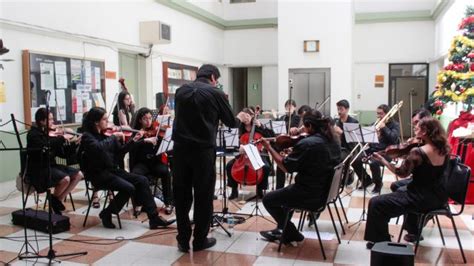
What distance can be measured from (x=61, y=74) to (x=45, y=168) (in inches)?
83.8

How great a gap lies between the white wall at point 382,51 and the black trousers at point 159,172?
267 inches

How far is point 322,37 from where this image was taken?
30.6 ft

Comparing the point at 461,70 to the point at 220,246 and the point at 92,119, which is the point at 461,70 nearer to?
the point at 220,246

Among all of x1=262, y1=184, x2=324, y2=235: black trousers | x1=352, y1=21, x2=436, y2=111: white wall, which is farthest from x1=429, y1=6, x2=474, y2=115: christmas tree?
x1=352, y1=21, x2=436, y2=111: white wall

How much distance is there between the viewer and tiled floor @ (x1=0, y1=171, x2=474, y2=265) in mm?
3248

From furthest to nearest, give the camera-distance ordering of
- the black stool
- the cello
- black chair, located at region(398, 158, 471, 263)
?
the cello, black chair, located at region(398, 158, 471, 263), the black stool

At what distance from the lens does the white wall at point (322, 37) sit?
919 centimetres

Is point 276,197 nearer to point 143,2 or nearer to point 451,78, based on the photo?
point 451,78

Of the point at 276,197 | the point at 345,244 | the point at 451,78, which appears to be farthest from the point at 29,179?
the point at 451,78

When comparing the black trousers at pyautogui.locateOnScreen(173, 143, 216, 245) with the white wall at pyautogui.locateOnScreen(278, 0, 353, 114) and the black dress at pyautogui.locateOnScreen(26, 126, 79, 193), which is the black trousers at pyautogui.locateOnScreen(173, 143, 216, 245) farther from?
the white wall at pyautogui.locateOnScreen(278, 0, 353, 114)

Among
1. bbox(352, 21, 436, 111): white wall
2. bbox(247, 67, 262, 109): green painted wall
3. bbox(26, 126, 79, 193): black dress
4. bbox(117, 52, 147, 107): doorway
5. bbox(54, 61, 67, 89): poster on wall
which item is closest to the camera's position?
bbox(26, 126, 79, 193): black dress

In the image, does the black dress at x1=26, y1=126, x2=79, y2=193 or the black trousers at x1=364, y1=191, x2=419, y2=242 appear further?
the black dress at x1=26, y1=126, x2=79, y2=193

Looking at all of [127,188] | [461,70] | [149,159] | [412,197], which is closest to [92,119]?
[127,188]

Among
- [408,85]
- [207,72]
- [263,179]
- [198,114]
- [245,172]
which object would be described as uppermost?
[408,85]
